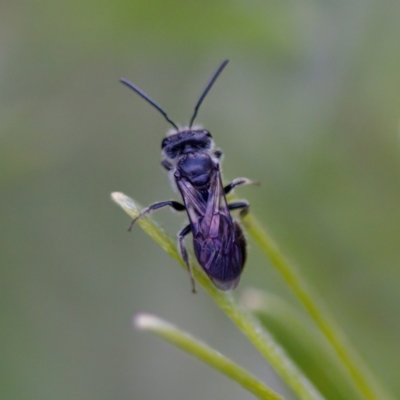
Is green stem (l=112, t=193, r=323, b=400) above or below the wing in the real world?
below

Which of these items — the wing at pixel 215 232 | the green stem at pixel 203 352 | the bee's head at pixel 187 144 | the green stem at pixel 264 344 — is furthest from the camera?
the bee's head at pixel 187 144

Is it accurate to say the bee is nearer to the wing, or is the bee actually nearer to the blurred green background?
the wing

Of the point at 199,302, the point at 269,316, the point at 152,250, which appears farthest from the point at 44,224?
the point at 269,316

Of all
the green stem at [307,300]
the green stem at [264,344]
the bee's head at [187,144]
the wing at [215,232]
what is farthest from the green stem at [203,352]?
the bee's head at [187,144]

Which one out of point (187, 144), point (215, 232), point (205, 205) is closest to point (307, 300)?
point (215, 232)

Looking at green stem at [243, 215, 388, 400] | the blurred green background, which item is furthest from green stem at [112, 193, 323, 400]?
the blurred green background

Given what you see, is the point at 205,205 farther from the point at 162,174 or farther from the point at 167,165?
the point at 162,174

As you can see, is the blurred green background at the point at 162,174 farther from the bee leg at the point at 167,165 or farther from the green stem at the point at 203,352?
the green stem at the point at 203,352
